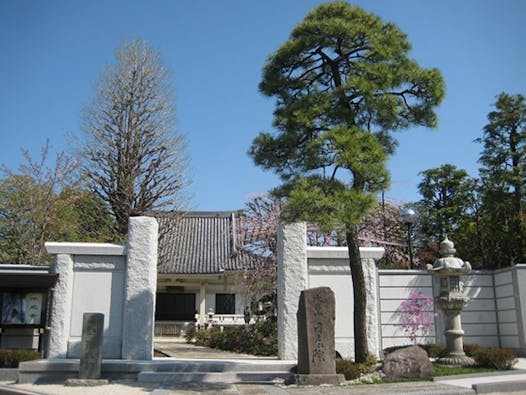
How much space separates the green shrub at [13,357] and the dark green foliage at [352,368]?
6.45 metres

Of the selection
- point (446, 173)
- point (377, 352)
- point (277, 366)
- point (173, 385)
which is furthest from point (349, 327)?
point (446, 173)

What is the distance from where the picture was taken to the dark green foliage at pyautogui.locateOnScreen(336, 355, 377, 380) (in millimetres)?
9734

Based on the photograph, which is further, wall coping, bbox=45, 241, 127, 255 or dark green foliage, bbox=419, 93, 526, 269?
dark green foliage, bbox=419, 93, 526, 269

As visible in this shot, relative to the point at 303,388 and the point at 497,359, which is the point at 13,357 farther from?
the point at 497,359

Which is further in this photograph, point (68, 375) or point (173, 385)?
point (68, 375)

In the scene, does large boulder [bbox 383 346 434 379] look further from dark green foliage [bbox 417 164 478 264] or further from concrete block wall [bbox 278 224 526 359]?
dark green foliage [bbox 417 164 478 264]

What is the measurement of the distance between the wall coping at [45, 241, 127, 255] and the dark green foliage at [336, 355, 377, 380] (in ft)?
19.5

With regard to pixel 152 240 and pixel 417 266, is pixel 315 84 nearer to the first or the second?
pixel 152 240

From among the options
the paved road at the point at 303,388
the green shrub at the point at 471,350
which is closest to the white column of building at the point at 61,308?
the paved road at the point at 303,388

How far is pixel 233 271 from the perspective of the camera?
2536 centimetres

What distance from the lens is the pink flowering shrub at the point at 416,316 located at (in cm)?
1396

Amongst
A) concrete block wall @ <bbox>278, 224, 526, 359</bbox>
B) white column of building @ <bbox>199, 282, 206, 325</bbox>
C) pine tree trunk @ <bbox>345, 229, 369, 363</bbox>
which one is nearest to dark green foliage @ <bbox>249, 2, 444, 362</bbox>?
pine tree trunk @ <bbox>345, 229, 369, 363</bbox>

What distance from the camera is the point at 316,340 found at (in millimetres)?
9562

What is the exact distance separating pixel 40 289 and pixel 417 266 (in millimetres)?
17487
